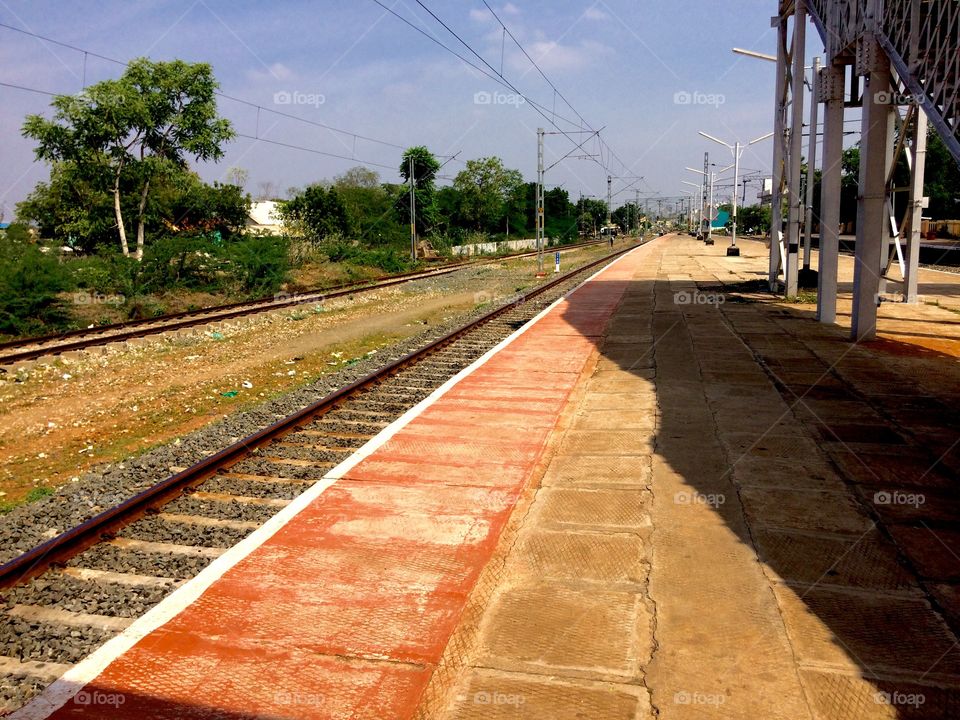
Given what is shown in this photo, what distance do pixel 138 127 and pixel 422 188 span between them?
28.4 m

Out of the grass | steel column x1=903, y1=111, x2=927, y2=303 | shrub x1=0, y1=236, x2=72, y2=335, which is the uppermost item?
steel column x1=903, y1=111, x2=927, y2=303

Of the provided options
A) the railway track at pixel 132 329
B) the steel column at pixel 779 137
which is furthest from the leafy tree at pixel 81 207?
the steel column at pixel 779 137

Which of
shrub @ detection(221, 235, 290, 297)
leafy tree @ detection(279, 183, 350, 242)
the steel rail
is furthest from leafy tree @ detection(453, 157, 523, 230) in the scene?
the steel rail

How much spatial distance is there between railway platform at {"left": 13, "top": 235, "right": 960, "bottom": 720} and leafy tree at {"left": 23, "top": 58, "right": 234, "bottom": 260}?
3221 centimetres

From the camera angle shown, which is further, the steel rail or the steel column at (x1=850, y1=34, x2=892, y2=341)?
the steel column at (x1=850, y1=34, x2=892, y2=341)

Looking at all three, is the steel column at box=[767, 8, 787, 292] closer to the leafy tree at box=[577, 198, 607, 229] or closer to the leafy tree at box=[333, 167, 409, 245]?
the leafy tree at box=[333, 167, 409, 245]

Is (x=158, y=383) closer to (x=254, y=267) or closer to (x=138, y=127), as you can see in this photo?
(x=254, y=267)

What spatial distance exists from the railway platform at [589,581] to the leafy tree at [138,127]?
106ft

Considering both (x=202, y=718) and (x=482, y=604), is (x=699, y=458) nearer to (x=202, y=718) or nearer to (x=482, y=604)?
(x=482, y=604)

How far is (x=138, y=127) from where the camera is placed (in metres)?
36.2

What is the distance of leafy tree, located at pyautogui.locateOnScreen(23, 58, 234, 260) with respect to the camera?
3444 centimetres

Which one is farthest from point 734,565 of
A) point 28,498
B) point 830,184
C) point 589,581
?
point 830,184

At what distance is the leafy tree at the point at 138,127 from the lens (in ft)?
113

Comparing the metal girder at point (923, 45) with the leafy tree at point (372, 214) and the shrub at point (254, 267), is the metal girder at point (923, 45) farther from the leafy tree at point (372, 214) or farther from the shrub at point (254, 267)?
the leafy tree at point (372, 214)
